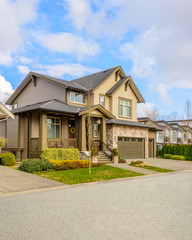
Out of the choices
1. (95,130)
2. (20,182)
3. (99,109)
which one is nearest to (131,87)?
(95,130)

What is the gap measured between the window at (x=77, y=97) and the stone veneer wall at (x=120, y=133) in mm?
3739

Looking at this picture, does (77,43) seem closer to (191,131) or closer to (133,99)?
(133,99)

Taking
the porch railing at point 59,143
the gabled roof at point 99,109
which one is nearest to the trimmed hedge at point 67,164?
the porch railing at point 59,143

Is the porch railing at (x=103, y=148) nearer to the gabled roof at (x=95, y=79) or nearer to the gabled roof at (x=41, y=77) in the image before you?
the gabled roof at (x=41, y=77)

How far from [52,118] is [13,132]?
3803mm

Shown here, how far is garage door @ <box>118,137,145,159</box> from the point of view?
85.5 feet

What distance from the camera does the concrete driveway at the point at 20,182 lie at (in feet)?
33.3

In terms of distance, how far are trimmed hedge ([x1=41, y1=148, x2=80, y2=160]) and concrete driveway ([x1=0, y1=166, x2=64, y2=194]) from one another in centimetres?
443

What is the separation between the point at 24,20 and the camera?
14516 mm

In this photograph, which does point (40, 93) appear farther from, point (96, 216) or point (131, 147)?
point (96, 216)

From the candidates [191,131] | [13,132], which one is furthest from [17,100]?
[191,131]

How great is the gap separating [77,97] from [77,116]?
357 cm

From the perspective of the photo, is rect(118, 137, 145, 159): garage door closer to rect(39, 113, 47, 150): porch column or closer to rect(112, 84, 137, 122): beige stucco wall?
rect(112, 84, 137, 122): beige stucco wall

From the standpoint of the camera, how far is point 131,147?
89.2ft
